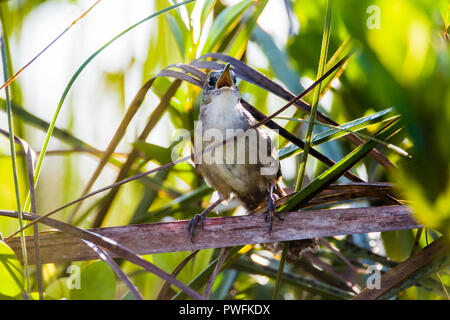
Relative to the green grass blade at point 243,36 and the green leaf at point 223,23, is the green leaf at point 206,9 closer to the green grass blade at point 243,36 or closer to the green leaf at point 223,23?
the green leaf at point 223,23

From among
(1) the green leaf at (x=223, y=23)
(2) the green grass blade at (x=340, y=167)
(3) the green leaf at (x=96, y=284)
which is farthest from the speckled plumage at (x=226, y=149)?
Result: (3) the green leaf at (x=96, y=284)

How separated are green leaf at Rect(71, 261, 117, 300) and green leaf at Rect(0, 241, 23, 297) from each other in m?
0.19

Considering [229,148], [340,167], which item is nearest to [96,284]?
[340,167]

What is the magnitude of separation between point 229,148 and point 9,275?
44.8 inches

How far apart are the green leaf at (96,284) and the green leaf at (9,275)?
0.64ft

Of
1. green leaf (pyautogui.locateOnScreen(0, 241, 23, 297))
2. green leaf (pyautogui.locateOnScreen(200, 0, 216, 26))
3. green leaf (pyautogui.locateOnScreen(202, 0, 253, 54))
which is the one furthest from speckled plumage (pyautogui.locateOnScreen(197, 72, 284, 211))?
green leaf (pyautogui.locateOnScreen(0, 241, 23, 297))

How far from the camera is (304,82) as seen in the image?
7.79 ft

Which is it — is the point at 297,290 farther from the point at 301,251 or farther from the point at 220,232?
the point at 220,232

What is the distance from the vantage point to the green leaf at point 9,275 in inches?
49.3

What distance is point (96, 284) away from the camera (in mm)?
1422

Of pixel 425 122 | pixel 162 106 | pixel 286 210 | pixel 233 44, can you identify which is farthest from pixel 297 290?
pixel 425 122

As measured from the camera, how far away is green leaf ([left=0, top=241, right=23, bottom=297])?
1253mm

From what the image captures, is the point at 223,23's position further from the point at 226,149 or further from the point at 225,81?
the point at 226,149
